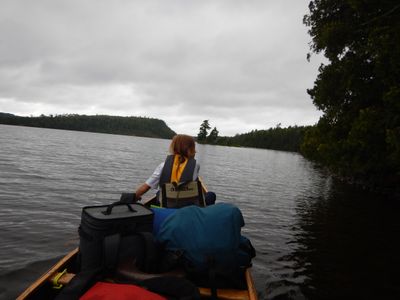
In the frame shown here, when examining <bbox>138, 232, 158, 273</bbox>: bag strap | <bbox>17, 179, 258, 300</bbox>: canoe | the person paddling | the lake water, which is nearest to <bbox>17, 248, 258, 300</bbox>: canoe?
<bbox>17, 179, 258, 300</bbox>: canoe

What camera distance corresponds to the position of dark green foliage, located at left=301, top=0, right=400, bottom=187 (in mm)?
14586

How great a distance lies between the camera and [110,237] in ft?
12.3

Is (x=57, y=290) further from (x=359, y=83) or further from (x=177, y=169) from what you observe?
(x=359, y=83)

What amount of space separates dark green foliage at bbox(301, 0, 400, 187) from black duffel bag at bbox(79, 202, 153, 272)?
12352 millimetres

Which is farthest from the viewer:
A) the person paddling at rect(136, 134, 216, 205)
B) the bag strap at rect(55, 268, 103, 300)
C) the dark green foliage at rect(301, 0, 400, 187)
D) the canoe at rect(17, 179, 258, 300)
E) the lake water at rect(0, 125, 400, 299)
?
the dark green foliage at rect(301, 0, 400, 187)

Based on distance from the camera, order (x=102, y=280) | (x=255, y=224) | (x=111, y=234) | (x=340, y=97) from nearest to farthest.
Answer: (x=102, y=280)
(x=111, y=234)
(x=255, y=224)
(x=340, y=97)

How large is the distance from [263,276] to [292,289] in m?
0.78

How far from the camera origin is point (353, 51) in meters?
18.6

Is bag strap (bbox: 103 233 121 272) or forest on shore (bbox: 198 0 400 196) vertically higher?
forest on shore (bbox: 198 0 400 196)

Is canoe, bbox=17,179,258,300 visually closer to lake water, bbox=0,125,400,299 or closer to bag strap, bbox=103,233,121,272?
bag strap, bbox=103,233,121,272

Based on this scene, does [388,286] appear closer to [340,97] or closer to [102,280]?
[102,280]

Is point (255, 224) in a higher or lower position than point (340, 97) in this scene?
lower

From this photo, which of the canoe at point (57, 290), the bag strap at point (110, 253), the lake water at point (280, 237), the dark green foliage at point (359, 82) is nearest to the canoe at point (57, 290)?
the canoe at point (57, 290)

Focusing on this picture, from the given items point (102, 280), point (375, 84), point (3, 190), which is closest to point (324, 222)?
point (375, 84)
